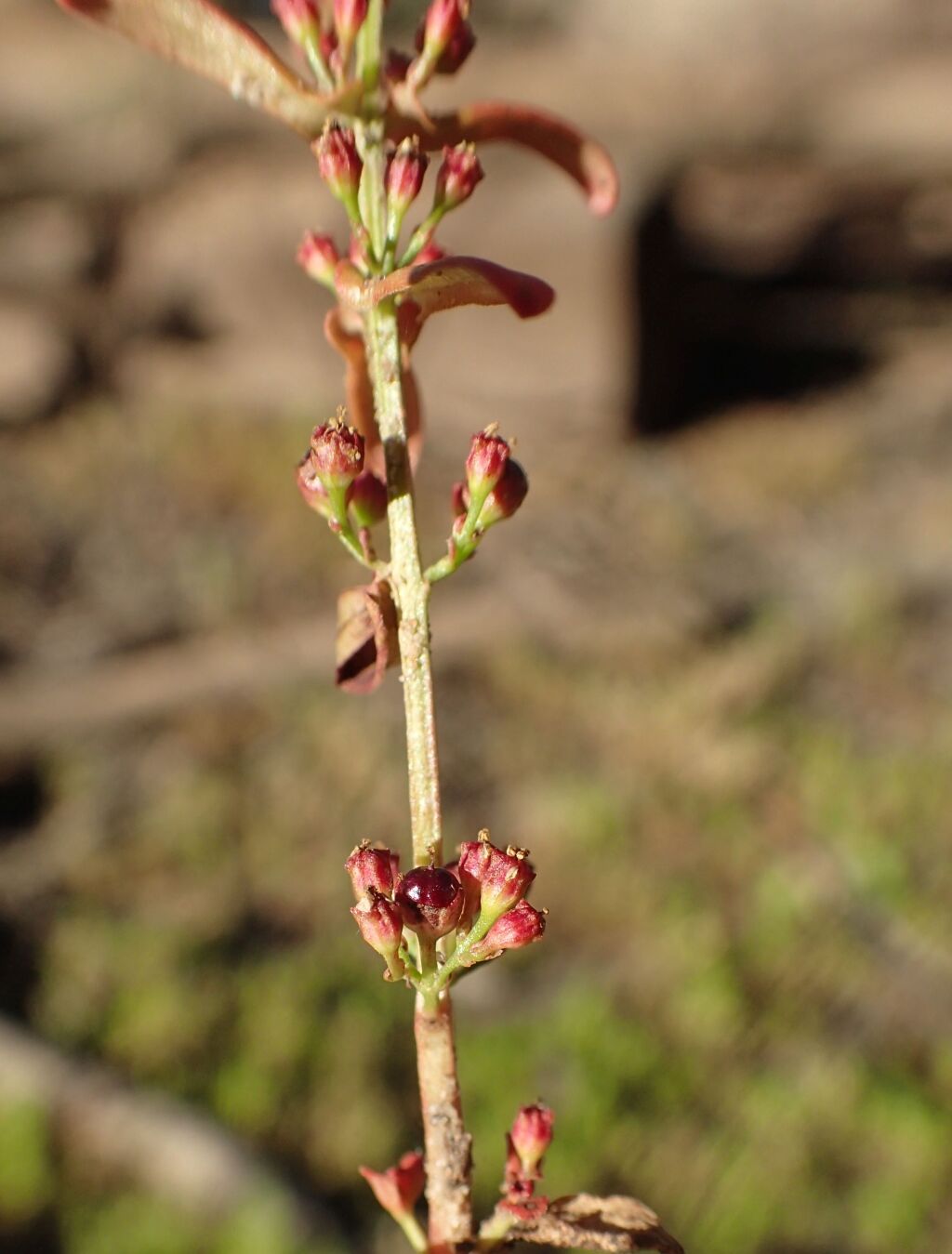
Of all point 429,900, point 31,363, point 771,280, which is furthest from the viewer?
point 771,280

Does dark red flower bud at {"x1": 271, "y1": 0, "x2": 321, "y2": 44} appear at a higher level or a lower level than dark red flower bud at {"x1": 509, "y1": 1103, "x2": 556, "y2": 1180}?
higher

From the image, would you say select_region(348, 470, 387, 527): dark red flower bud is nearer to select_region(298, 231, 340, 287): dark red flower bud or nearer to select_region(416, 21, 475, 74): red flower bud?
select_region(298, 231, 340, 287): dark red flower bud

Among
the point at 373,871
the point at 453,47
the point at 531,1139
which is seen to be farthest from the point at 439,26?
the point at 531,1139

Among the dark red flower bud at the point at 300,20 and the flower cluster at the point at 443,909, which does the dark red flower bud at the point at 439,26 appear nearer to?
the dark red flower bud at the point at 300,20

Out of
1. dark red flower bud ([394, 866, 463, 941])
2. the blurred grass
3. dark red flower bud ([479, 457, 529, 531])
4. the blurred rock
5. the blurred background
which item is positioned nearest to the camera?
dark red flower bud ([394, 866, 463, 941])

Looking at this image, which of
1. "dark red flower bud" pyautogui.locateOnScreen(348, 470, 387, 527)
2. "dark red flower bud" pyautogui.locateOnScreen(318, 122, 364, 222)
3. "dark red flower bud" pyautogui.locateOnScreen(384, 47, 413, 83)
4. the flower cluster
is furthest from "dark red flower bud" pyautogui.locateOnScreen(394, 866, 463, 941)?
"dark red flower bud" pyautogui.locateOnScreen(384, 47, 413, 83)

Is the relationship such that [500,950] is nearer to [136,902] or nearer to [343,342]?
[343,342]

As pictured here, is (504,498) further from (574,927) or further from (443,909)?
(574,927)

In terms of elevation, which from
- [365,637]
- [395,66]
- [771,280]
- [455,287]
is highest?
[771,280]
